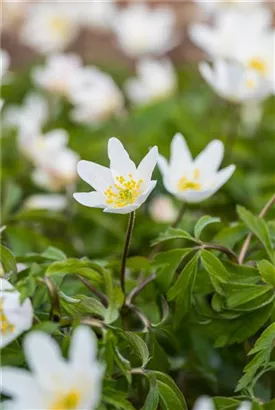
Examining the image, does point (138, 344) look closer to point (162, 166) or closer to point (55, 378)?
point (55, 378)

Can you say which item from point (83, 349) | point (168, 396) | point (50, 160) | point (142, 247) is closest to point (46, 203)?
point (50, 160)

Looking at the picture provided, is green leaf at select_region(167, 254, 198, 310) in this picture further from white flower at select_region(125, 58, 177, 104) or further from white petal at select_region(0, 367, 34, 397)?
white flower at select_region(125, 58, 177, 104)

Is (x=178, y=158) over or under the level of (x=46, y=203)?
over

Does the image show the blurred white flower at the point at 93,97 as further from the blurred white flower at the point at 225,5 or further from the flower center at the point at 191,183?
the flower center at the point at 191,183

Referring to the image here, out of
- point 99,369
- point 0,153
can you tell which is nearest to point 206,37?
point 0,153

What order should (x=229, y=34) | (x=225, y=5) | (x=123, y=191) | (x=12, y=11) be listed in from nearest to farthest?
(x=123, y=191)
(x=229, y=34)
(x=225, y=5)
(x=12, y=11)

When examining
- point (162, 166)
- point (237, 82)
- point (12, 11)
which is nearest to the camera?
point (162, 166)

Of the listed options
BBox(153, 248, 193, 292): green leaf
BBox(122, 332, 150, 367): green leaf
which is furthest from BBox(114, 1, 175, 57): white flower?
BBox(122, 332, 150, 367): green leaf
